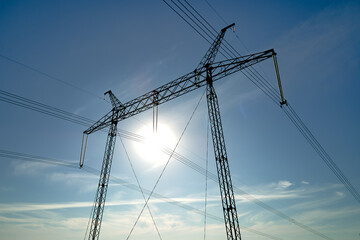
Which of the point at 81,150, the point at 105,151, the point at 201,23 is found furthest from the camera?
the point at 81,150

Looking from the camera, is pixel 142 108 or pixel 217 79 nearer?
pixel 217 79

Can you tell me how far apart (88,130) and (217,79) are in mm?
19447

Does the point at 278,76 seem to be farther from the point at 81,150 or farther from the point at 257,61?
the point at 81,150

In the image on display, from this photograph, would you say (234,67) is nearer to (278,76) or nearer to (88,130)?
(278,76)

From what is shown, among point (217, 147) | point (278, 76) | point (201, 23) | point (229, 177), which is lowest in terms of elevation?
point (229, 177)

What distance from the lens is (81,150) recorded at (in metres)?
28.5

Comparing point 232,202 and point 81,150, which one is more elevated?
A: point 81,150

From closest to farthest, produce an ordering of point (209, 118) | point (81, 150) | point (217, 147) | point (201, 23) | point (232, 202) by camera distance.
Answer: point (201, 23)
point (232, 202)
point (217, 147)
point (209, 118)
point (81, 150)

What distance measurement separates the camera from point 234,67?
757 inches

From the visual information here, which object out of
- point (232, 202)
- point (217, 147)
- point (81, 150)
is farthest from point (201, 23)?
point (81, 150)

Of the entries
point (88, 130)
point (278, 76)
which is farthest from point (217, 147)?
point (88, 130)

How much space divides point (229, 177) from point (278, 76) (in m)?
10.5

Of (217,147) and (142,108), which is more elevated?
(142,108)

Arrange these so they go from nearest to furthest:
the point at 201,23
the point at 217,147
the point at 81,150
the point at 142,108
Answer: the point at 201,23, the point at 217,147, the point at 142,108, the point at 81,150
